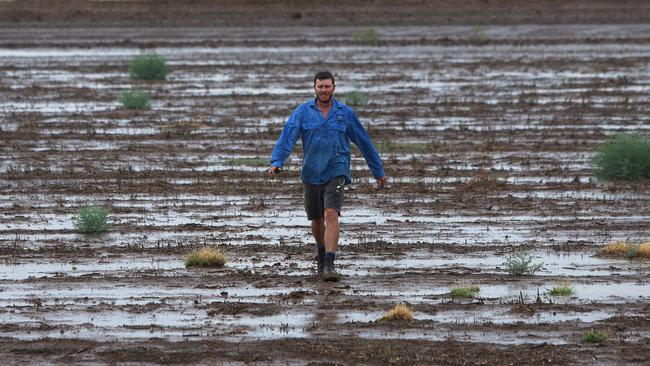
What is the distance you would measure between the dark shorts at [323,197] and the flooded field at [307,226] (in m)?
0.54

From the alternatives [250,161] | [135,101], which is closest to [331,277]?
[250,161]

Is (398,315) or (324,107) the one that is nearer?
(398,315)

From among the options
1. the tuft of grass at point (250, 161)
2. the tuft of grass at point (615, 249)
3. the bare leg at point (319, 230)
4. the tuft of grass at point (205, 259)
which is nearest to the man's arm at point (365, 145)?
the bare leg at point (319, 230)

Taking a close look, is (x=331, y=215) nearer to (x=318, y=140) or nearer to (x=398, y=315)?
(x=318, y=140)

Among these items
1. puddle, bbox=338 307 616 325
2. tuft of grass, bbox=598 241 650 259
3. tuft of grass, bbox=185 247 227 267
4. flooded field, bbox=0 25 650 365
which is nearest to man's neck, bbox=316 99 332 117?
flooded field, bbox=0 25 650 365

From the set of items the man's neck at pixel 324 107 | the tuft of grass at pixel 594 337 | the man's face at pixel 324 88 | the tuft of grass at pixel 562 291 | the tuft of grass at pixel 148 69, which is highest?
the tuft of grass at pixel 148 69

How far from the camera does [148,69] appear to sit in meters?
32.7

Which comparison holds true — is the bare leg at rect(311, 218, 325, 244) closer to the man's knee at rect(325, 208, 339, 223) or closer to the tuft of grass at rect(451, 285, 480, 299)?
the man's knee at rect(325, 208, 339, 223)

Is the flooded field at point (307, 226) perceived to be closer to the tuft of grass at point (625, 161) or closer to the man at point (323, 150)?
the tuft of grass at point (625, 161)

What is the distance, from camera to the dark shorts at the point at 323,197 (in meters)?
11.7

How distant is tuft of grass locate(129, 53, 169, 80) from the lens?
32.7 metres

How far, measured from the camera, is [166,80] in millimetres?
32812

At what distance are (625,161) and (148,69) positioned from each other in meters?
17.7

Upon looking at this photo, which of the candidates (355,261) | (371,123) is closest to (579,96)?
(371,123)
